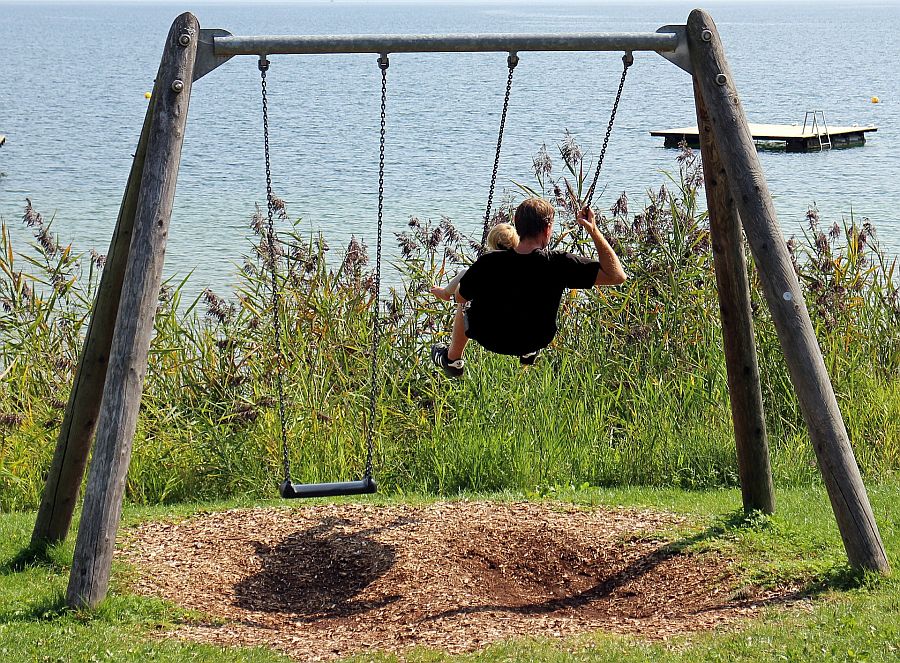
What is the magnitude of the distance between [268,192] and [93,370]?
50.7 inches

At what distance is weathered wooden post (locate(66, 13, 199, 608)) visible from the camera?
16.7ft

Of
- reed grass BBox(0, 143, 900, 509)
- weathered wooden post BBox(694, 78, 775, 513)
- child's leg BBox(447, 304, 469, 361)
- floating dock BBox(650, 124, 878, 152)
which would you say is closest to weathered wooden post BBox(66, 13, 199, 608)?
child's leg BBox(447, 304, 469, 361)

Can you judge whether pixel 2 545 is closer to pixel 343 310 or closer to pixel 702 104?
pixel 343 310

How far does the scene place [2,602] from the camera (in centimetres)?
537

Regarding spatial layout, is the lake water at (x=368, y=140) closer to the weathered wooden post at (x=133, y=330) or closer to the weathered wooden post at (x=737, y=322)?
the weathered wooden post at (x=133, y=330)

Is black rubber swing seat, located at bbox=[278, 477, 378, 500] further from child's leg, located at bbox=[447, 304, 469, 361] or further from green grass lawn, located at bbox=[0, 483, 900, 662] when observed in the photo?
child's leg, located at bbox=[447, 304, 469, 361]

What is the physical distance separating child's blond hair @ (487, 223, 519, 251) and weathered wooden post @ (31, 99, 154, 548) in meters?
1.82

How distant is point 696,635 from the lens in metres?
4.88

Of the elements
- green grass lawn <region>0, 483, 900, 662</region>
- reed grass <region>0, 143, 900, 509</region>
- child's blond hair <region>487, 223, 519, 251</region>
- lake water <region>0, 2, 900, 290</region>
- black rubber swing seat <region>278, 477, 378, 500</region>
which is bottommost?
green grass lawn <region>0, 483, 900, 662</region>

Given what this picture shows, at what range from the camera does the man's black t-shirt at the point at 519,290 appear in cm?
565

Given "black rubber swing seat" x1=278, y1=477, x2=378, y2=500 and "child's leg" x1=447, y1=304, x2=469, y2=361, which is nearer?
"black rubber swing seat" x1=278, y1=477, x2=378, y2=500

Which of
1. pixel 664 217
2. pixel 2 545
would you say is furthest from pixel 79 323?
pixel 664 217

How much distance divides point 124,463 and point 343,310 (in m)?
3.67

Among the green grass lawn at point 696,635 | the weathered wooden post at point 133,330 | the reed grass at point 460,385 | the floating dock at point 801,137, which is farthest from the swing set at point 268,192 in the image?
the floating dock at point 801,137
